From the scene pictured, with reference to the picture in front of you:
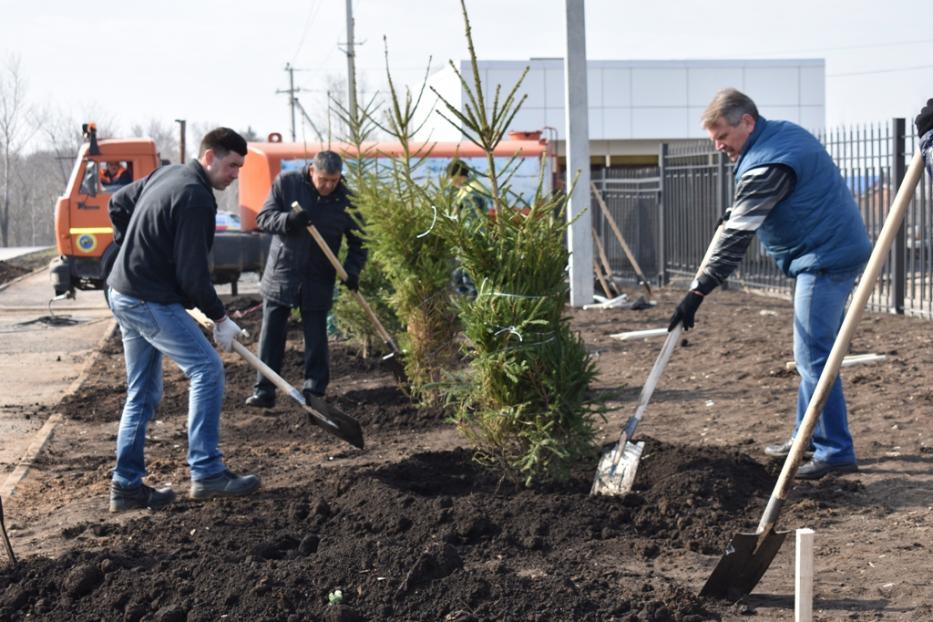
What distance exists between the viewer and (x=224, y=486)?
5.88 metres

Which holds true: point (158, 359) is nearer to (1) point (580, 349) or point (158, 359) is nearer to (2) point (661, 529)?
(1) point (580, 349)

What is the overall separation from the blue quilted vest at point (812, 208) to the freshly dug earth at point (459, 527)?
3.71 feet

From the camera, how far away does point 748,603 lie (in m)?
4.11

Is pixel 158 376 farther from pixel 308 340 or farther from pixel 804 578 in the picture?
pixel 804 578

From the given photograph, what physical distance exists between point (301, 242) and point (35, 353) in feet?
22.1

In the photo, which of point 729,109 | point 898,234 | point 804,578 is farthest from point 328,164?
point 898,234

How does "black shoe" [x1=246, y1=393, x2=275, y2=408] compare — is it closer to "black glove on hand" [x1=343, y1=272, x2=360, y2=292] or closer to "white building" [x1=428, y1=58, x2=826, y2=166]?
"black glove on hand" [x1=343, y1=272, x2=360, y2=292]

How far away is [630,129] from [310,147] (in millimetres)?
22512

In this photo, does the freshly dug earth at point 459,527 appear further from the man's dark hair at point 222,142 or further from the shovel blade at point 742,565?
the man's dark hair at point 222,142

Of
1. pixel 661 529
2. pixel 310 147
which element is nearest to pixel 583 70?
pixel 310 147

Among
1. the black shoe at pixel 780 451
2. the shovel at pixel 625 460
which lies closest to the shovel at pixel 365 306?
the shovel at pixel 625 460

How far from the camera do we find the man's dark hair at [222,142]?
573 cm

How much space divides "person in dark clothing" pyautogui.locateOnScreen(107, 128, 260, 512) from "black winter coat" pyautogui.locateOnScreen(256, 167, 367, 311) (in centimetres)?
201

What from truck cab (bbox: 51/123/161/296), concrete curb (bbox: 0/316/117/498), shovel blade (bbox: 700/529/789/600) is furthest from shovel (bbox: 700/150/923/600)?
truck cab (bbox: 51/123/161/296)
